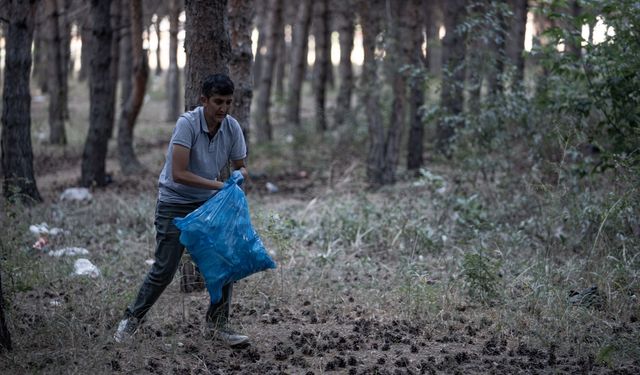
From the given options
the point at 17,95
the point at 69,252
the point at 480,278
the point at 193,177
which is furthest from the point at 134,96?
the point at 193,177

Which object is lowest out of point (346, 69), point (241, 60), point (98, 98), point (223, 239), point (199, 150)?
point (223, 239)

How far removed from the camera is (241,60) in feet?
27.2

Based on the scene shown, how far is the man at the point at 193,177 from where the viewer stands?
5.29 meters

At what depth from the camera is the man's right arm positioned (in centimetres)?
525

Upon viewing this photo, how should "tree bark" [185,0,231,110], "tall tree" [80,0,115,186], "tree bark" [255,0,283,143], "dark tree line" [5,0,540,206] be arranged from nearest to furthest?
"tree bark" [185,0,231,110], "dark tree line" [5,0,540,206], "tall tree" [80,0,115,186], "tree bark" [255,0,283,143]

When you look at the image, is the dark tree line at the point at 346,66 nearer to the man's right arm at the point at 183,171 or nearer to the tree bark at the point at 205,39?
the tree bark at the point at 205,39

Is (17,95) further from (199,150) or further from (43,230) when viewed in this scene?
(199,150)

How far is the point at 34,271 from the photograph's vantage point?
24.1ft

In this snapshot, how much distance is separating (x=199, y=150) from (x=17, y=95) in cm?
670

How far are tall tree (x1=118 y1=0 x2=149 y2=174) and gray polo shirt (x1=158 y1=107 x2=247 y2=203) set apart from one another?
9.18 m

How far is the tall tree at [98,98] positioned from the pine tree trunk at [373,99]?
14.1ft

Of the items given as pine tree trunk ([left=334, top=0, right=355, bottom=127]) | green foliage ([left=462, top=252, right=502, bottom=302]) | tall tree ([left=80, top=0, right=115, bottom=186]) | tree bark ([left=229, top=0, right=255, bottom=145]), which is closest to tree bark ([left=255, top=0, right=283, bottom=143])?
pine tree trunk ([left=334, top=0, right=355, bottom=127])

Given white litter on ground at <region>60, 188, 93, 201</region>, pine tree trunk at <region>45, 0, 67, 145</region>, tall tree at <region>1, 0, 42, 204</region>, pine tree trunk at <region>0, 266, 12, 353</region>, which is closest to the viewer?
pine tree trunk at <region>0, 266, 12, 353</region>

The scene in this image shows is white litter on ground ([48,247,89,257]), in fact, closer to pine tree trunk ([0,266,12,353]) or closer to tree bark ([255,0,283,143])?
pine tree trunk ([0,266,12,353])
